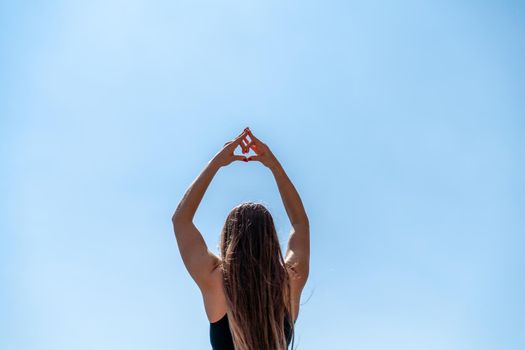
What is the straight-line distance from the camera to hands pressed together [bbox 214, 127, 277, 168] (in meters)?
5.35

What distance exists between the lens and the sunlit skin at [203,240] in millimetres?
4586

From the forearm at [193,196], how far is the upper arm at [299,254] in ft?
2.38

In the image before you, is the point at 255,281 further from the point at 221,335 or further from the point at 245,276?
the point at 221,335

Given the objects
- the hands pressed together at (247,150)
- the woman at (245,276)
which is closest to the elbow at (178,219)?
the woman at (245,276)

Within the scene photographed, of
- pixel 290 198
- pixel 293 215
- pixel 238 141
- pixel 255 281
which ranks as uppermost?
pixel 238 141

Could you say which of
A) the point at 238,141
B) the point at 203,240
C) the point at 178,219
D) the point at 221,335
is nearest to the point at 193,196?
the point at 178,219

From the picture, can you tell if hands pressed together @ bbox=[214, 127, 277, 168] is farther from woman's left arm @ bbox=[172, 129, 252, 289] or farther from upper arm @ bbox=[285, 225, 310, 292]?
upper arm @ bbox=[285, 225, 310, 292]

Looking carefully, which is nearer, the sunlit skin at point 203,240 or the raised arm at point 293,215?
the sunlit skin at point 203,240

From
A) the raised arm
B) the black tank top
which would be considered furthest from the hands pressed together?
the black tank top

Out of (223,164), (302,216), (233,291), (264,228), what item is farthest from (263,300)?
(223,164)

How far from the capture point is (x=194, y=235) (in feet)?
15.4

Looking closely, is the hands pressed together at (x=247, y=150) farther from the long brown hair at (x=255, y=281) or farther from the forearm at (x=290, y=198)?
the long brown hair at (x=255, y=281)

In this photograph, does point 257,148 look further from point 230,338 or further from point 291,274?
point 230,338

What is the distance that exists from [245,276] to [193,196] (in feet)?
2.33
